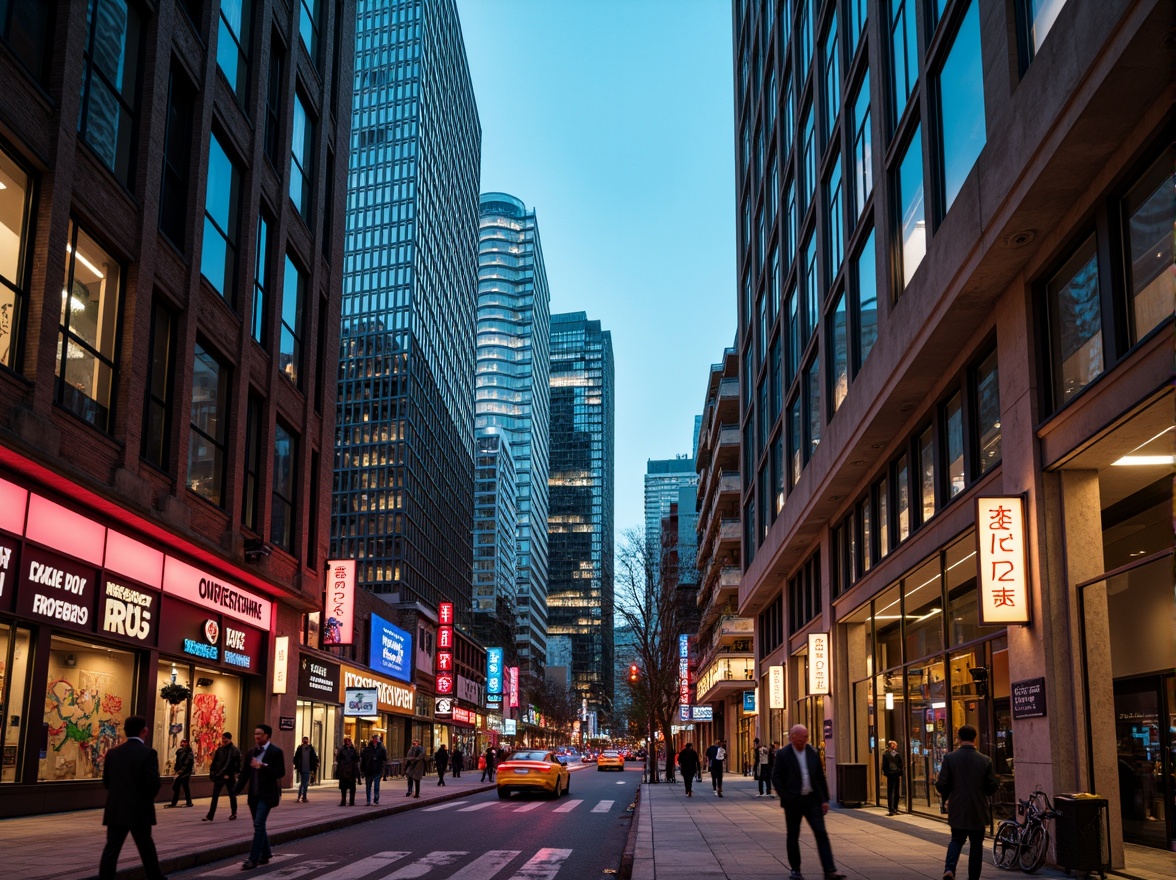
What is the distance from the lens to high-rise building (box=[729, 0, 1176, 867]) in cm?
1227

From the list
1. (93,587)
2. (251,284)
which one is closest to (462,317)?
(251,284)

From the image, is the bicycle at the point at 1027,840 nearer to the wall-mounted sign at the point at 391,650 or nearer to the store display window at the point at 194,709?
the store display window at the point at 194,709

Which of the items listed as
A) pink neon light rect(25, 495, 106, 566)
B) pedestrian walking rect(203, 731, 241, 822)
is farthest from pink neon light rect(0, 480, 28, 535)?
pedestrian walking rect(203, 731, 241, 822)

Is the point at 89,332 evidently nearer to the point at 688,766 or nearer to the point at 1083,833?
the point at 1083,833

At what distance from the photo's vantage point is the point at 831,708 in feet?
98.9

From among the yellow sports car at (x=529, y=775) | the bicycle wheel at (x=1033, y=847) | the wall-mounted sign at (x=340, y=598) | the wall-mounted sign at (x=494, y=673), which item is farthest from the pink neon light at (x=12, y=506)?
the wall-mounted sign at (x=494, y=673)

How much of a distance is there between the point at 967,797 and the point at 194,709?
20.0 m

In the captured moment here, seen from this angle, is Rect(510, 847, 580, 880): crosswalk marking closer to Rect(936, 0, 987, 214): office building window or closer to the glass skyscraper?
Rect(936, 0, 987, 214): office building window

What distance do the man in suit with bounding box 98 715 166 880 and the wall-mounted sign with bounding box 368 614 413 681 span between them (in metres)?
41.9

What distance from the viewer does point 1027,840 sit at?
12.9 m

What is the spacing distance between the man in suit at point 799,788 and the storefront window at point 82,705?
13412 mm

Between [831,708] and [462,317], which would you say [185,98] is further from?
[462,317]

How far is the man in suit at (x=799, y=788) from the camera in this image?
1183 centimetres

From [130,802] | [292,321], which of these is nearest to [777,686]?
[292,321]
